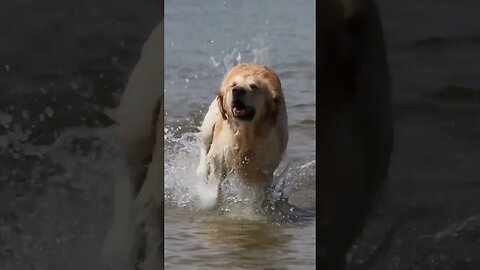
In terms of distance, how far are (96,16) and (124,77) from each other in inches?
6.9

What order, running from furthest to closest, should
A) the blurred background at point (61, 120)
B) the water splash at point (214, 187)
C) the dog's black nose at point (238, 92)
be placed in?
the dog's black nose at point (238, 92) < the water splash at point (214, 187) < the blurred background at point (61, 120)

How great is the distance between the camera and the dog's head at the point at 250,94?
10.5 ft

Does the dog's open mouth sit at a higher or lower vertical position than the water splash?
higher

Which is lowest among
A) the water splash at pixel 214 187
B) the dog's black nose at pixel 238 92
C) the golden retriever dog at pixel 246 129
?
the water splash at pixel 214 187

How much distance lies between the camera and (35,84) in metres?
2.39

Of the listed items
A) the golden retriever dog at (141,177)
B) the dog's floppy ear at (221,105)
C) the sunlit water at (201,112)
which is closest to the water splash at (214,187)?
the sunlit water at (201,112)

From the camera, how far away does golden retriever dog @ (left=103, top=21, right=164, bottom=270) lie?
239 centimetres

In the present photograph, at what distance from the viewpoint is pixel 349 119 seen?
2400 mm

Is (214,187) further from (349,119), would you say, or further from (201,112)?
(349,119)

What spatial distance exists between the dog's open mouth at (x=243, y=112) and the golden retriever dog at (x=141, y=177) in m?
1.11

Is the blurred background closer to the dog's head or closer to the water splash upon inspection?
the water splash

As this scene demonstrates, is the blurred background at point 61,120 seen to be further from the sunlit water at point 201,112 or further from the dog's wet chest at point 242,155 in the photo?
the dog's wet chest at point 242,155

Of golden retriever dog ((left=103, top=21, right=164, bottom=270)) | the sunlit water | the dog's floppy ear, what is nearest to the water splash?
the sunlit water

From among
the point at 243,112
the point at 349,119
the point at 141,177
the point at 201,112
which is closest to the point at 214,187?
the point at 201,112
